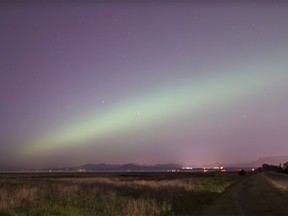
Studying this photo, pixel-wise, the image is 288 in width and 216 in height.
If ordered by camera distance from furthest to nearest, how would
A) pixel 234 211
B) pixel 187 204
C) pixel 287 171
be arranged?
1. pixel 287 171
2. pixel 187 204
3. pixel 234 211

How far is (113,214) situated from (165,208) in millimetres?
3543

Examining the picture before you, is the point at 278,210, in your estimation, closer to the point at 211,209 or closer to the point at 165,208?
the point at 211,209

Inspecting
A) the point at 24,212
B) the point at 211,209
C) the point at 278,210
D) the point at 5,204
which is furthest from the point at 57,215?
the point at 278,210

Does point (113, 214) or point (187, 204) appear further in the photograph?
point (187, 204)

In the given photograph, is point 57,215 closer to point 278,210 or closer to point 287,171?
point 278,210

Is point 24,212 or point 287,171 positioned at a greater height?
point 287,171

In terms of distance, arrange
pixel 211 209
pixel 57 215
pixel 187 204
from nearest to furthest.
Result: pixel 57 215
pixel 211 209
pixel 187 204

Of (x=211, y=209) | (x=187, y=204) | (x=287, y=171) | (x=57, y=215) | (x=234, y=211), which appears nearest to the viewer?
(x=57, y=215)

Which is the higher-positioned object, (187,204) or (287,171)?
(287,171)

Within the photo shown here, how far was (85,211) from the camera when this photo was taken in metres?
21.2

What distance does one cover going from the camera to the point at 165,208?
23.1 metres

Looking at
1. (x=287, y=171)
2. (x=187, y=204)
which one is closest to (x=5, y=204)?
(x=187, y=204)

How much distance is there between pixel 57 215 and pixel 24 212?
1.64 meters

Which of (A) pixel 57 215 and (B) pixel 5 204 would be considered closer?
(A) pixel 57 215
